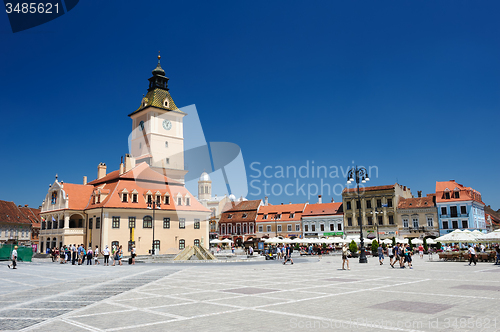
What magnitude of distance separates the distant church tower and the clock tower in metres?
55.6

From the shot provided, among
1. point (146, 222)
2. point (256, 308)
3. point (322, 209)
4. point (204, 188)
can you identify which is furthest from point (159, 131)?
point (256, 308)

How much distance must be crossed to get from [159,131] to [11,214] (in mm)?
36700

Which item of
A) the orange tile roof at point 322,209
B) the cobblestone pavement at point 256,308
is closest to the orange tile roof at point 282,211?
the orange tile roof at point 322,209

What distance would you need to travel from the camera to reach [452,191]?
2625 inches

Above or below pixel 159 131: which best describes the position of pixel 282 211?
below

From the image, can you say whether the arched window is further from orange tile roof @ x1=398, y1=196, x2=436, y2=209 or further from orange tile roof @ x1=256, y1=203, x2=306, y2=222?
orange tile roof @ x1=398, y1=196, x2=436, y2=209

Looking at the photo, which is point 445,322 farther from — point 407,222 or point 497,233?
point 407,222

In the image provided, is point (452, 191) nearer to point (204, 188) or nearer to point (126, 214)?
point (126, 214)

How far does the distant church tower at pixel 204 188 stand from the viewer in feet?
425

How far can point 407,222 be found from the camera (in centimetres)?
6812

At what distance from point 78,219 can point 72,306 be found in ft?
150

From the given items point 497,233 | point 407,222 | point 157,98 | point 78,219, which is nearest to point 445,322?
point 497,233

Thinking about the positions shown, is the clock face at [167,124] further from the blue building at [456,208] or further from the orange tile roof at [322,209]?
the blue building at [456,208]

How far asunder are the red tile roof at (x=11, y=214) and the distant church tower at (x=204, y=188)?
55.2 m
